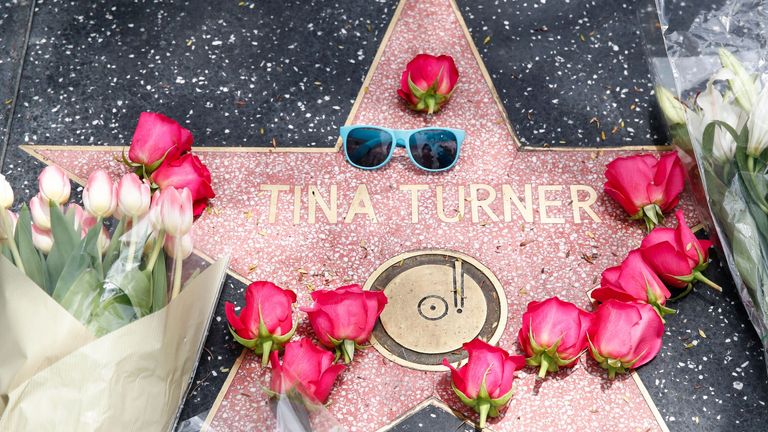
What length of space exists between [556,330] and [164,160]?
669mm

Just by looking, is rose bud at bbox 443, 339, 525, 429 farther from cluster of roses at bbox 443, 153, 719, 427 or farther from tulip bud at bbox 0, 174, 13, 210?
tulip bud at bbox 0, 174, 13, 210

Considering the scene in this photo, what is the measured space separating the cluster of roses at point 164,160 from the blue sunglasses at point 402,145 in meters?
0.25

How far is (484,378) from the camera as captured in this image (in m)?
1.27

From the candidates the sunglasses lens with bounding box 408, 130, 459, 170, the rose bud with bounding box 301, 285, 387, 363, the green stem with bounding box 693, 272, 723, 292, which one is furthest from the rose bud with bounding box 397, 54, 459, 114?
the green stem with bounding box 693, 272, 723, 292

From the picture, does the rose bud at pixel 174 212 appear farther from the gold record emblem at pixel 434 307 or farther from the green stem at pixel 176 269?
the gold record emblem at pixel 434 307

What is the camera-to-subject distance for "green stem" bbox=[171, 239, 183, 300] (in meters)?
1.18

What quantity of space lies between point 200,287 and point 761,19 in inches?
40.1

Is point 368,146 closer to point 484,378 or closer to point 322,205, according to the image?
point 322,205

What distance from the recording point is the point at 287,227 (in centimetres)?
152

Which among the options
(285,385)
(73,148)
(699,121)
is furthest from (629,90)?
(73,148)

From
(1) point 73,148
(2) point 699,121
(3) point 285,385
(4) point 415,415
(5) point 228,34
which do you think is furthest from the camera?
(5) point 228,34

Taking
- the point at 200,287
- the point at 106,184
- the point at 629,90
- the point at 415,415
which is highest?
the point at 106,184

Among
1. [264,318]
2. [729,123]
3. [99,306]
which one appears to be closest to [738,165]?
[729,123]

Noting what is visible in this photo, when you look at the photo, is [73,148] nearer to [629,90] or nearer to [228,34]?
[228,34]
